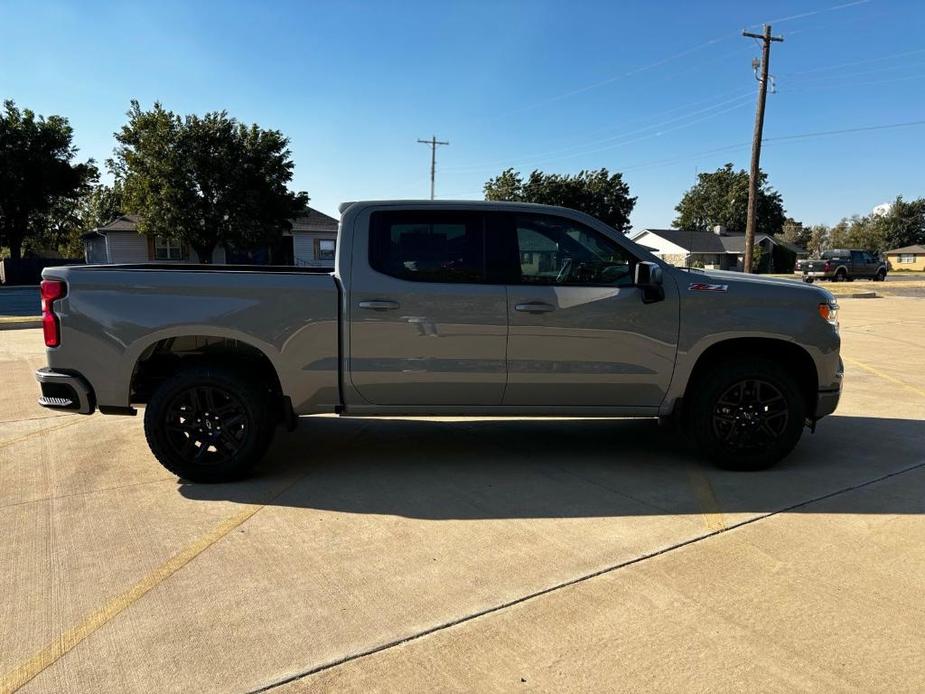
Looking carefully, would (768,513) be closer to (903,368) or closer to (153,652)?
→ (153,652)

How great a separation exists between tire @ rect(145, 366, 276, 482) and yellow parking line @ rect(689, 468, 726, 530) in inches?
120

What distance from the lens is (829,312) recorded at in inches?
194

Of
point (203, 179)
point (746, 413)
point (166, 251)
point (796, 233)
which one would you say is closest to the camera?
point (746, 413)

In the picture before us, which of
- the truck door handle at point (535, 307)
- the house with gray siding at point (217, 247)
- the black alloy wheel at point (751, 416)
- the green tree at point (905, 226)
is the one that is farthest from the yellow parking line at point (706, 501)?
the green tree at point (905, 226)

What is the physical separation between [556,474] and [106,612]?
308 centimetres

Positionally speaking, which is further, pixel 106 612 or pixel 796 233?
pixel 796 233

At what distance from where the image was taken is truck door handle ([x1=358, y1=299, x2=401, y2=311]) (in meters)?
4.63

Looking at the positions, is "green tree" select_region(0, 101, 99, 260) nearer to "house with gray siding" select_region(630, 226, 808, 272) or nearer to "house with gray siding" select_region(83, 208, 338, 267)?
"house with gray siding" select_region(83, 208, 338, 267)

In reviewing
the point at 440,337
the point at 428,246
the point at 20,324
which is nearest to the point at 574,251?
the point at 428,246

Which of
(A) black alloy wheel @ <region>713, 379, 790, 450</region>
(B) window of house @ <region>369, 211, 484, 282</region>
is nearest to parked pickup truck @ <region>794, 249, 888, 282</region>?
(A) black alloy wheel @ <region>713, 379, 790, 450</region>

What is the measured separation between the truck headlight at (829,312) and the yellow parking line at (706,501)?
1.48 metres

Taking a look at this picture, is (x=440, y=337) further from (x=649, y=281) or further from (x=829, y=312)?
(x=829, y=312)

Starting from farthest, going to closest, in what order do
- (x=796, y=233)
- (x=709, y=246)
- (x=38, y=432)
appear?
(x=796, y=233) < (x=709, y=246) < (x=38, y=432)

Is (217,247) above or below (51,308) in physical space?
above
